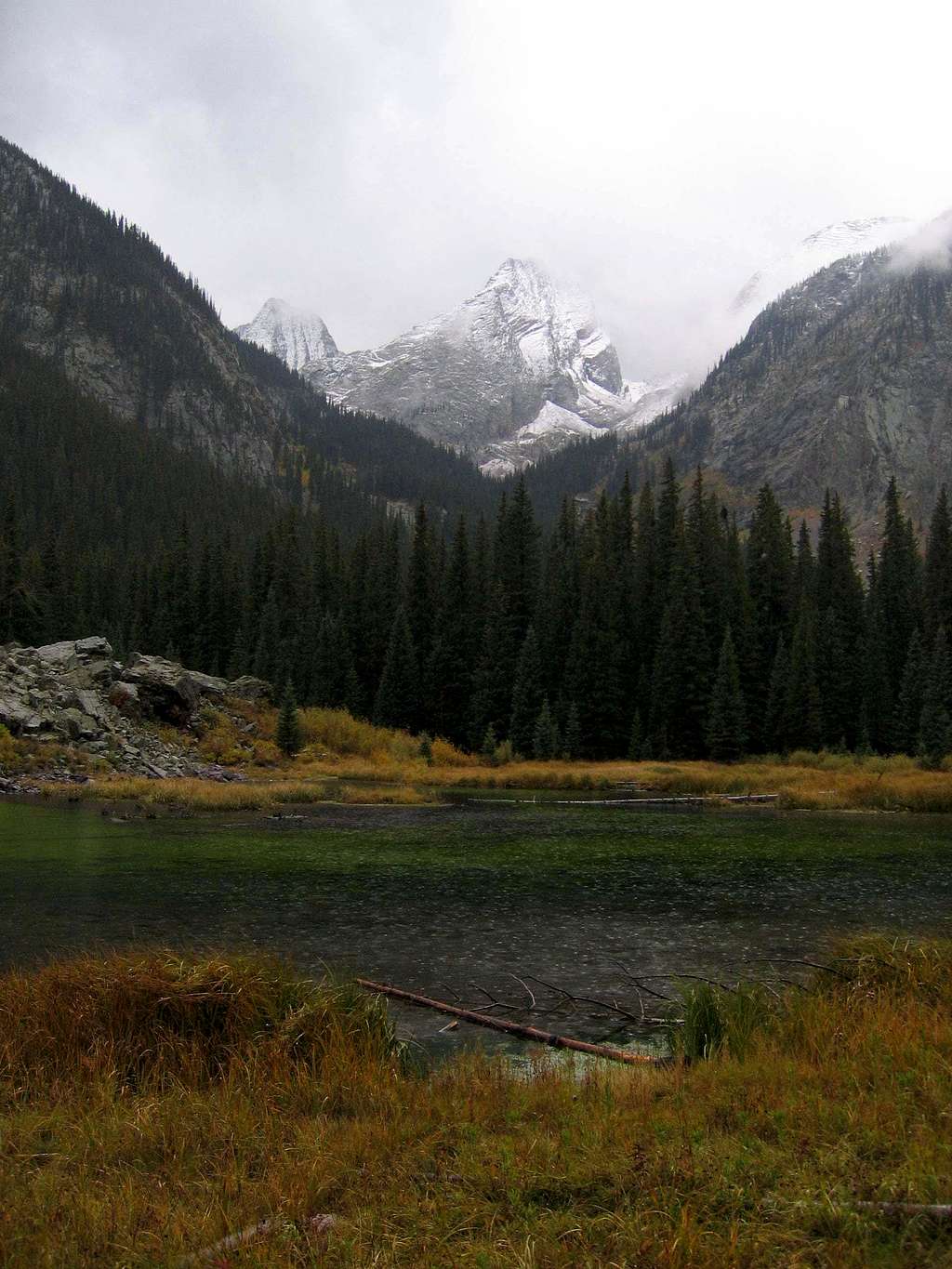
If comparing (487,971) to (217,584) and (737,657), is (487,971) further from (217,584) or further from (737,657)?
(217,584)

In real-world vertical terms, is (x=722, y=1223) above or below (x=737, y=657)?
below

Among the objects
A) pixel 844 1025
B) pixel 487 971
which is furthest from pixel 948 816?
pixel 844 1025

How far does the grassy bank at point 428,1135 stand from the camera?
453cm

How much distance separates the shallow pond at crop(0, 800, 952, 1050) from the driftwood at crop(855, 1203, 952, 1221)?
6667mm

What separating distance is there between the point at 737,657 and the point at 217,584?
67580mm

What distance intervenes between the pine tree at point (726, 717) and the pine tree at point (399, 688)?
28749mm

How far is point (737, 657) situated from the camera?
73.6 m

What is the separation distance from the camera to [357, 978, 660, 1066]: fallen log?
871 centimetres

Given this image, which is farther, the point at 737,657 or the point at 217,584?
the point at 217,584

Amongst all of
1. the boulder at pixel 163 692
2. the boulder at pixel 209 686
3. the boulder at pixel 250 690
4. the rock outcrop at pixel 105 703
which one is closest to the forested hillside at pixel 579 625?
the boulder at pixel 250 690

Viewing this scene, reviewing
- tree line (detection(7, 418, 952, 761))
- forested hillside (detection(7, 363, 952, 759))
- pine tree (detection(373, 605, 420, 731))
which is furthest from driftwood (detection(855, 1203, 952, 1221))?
pine tree (detection(373, 605, 420, 731))

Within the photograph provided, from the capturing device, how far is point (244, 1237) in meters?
4.64

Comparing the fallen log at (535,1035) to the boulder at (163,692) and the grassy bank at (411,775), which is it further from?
the boulder at (163,692)

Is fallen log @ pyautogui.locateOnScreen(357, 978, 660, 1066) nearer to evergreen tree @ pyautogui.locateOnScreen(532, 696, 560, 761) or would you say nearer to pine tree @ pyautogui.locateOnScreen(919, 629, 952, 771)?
pine tree @ pyautogui.locateOnScreen(919, 629, 952, 771)
